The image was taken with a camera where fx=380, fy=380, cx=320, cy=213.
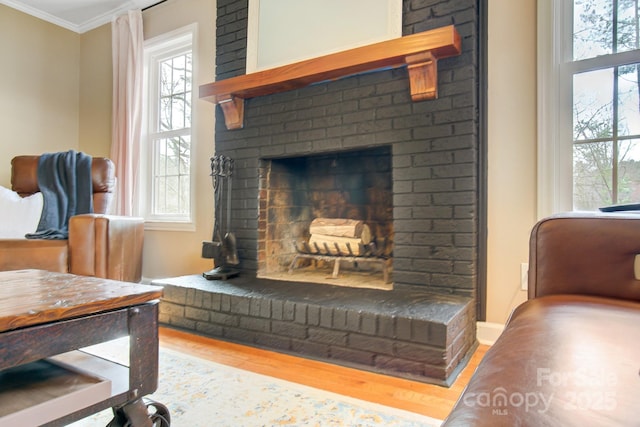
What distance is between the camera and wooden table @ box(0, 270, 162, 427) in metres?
0.70

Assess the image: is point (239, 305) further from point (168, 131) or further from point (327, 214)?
point (168, 131)

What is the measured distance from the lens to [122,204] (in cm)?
329

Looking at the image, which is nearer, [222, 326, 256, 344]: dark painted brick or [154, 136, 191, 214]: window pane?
[222, 326, 256, 344]: dark painted brick

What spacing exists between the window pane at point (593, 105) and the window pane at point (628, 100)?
36 mm

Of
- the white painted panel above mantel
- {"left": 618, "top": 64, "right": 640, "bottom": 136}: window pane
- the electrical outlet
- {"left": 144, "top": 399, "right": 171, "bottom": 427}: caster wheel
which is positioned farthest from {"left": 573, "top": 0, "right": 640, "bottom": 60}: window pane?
{"left": 144, "top": 399, "right": 171, "bottom": 427}: caster wheel

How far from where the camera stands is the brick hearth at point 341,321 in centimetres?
152

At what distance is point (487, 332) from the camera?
192 centimetres

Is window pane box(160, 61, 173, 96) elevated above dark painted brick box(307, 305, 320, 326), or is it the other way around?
window pane box(160, 61, 173, 96)

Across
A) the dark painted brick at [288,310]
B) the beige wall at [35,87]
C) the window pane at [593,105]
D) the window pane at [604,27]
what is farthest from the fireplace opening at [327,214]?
the beige wall at [35,87]

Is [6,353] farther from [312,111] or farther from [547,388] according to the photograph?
[312,111]

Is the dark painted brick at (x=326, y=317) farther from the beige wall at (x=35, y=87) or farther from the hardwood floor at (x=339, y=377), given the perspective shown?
the beige wall at (x=35, y=87)

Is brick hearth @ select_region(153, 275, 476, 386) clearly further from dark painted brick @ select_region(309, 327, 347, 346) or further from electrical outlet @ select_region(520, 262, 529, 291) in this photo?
electrical outlet @ select_region(520, 262, 529, 291)

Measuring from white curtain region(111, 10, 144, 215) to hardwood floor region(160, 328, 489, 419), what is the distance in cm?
177

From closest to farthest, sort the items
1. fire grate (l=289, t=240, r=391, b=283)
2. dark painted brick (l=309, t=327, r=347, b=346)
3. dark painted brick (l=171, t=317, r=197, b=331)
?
dark painted brick (l=309, t=327, r=347, b=346), dark painted brick (l=171, t=317, r=197, b=331), fire grate (l=289, t=240, r=391, b=283)
